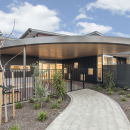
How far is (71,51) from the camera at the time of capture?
32.7ft

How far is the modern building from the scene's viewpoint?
663cm

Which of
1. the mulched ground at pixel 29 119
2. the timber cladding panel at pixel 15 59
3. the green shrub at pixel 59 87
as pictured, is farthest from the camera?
the timber cladding panel at pixel 15 59

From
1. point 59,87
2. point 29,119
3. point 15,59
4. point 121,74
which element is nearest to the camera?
point 29,119

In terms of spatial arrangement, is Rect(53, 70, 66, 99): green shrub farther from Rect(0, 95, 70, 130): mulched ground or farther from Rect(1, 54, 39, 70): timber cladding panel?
Rect(1, 54, 39, 70): timber cladding panel

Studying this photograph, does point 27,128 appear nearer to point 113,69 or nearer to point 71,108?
point 71,108

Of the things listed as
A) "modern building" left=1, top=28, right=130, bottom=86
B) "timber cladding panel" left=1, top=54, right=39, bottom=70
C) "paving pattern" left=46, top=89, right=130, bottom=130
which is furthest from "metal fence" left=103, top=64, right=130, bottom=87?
"timber cladding panel" left=1, top=54, right=39, bottom=70

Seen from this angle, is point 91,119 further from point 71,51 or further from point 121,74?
point 121,74

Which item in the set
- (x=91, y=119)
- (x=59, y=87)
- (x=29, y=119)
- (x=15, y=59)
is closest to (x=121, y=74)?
(x=59, y=87)

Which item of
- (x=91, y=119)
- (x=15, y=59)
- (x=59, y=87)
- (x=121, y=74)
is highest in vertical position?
(x=15, y=59)

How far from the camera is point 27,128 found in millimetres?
3377

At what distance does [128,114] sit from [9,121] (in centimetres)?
465

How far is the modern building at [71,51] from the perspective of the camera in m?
6.63

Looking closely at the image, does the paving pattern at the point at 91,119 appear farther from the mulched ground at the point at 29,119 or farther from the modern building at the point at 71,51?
the modern building at the point at 71,51

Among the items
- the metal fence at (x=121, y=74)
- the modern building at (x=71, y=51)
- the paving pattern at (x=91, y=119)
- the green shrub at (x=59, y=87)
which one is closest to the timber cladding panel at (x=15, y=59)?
the modern building at (x=71, y=51)
